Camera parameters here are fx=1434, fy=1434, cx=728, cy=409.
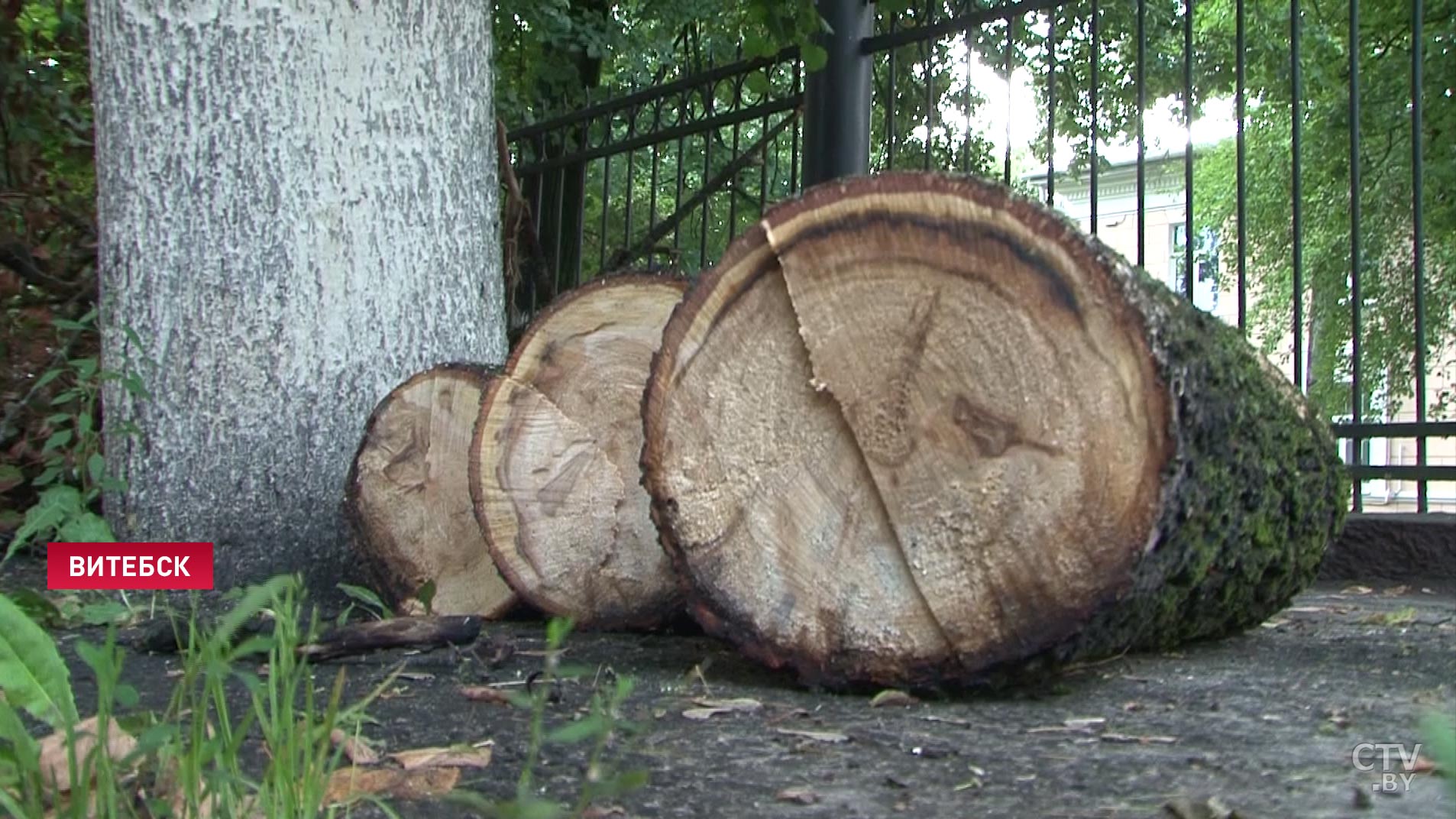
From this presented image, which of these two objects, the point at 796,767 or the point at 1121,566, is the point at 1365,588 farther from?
the point at 796,767

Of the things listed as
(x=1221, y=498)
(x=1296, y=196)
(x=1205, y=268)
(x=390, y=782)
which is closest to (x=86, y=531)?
(x=390, y=782)

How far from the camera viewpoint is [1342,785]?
1.65 m

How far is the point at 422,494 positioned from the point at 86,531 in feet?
2.35

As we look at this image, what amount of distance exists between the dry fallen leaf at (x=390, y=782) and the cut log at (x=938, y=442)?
2.61 feet

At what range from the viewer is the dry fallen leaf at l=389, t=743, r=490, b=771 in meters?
1.73

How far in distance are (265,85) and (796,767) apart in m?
2.36

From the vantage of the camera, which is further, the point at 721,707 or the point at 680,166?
the point at 680,166

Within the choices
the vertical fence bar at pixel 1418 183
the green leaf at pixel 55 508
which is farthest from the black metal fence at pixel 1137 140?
the green leaf at pixel 55 508

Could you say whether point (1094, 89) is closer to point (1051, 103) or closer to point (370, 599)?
point (1051, 103)

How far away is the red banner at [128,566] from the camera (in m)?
2.98

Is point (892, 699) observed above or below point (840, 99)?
below

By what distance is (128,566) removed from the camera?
3.06 meters

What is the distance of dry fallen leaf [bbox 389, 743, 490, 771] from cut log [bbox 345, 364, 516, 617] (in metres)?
1.51

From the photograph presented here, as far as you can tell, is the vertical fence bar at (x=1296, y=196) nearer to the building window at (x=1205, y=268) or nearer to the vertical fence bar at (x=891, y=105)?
the vertical fence bar at (x=891, y=105)
